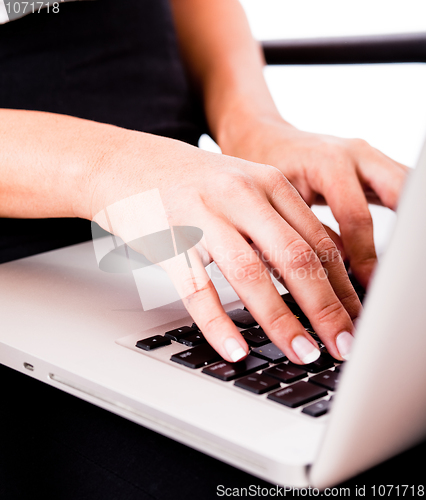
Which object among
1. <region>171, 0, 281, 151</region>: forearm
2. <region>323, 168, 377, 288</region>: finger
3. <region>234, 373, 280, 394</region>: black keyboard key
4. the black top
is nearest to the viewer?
<region>234, 373, 280, 394</region>: black keyboard key

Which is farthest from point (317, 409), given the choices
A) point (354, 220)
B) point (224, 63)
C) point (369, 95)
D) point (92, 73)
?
point (369, 95)

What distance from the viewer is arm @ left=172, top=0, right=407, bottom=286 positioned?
0.60m

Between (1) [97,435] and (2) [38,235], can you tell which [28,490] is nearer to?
(1) [97,435]

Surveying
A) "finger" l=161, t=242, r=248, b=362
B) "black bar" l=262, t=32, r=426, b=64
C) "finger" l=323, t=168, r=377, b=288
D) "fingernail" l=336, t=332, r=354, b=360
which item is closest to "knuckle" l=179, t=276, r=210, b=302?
"finger" l=161, t=242, r=248, b=362

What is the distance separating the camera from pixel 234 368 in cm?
35

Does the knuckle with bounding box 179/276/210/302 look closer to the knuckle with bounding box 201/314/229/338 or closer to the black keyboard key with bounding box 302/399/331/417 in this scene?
the knuckle with bounding box 201/314/229/338

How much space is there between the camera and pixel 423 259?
8.5 inches

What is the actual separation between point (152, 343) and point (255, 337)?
8 cm

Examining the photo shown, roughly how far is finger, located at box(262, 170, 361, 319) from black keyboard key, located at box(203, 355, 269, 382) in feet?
0.40

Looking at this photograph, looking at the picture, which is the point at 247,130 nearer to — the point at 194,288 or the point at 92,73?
the point at 92,73

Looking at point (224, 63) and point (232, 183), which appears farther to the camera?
point (224, 63)

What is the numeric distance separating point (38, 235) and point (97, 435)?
36 cm

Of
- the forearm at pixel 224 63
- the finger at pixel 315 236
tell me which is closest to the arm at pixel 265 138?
the forearm at pixel 224 63

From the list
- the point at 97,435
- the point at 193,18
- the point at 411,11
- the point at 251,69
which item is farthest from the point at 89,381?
the point at 411,11
